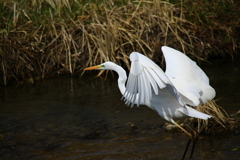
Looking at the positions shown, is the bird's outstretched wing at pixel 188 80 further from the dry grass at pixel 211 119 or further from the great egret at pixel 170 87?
the dry grass at pixel 211 119

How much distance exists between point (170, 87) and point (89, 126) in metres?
1.93

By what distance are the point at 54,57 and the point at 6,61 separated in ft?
3.23

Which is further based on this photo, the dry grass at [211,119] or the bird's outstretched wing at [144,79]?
the dry grass at [211,119]

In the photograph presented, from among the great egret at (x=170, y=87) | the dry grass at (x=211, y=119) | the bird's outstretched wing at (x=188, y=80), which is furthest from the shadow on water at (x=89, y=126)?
the bird's outstretched wing at (x=188, y=80)

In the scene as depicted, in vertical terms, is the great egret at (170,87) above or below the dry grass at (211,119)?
above

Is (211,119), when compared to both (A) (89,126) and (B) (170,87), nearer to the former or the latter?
(B) (170,87)

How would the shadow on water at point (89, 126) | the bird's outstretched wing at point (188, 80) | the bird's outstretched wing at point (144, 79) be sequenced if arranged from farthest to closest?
the shadow on water at point (89, 126)
the bird's outstretched wing at point (188, 80)
the bird's outstretched wing at point (144, 79)

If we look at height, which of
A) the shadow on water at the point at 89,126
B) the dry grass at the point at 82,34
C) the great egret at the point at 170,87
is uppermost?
the dry grass at the point at 82,34

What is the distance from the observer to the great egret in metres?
3.10

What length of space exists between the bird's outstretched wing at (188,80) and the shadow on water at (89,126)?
66cm

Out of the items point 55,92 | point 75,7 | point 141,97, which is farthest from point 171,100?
point 75,7

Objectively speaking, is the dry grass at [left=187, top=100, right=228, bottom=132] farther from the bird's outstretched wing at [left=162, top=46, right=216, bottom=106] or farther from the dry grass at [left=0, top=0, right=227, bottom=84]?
the dry grass at [left=0, top=0, right=227, bottom=84]

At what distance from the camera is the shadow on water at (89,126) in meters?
4.02

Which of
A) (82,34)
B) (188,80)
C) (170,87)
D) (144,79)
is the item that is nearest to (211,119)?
(188,80)
